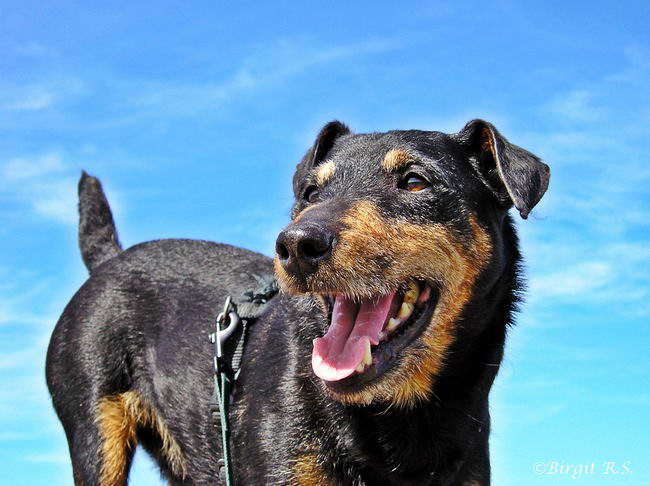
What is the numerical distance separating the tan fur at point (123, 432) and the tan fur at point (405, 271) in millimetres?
2395

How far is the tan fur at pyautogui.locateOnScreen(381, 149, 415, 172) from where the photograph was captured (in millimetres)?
4723

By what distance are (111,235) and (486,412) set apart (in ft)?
13.8

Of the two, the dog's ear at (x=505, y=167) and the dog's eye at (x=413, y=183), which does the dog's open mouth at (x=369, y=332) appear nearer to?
the dog's eye at (x=413, y=183)

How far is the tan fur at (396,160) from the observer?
4723mm

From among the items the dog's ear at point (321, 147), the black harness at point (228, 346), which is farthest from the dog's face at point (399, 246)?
the black harness at point (228, 346)

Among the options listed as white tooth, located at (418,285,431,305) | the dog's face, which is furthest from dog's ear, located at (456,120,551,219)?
white tooth, located at (418,285,431,305)

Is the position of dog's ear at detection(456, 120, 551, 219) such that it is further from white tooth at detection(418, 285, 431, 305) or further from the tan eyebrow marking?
the tan eyebrow marking

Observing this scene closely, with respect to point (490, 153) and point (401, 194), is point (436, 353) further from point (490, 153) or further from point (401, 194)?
point (490, 153)

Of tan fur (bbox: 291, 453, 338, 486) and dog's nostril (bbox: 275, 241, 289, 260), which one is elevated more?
dog's nostril (bbox: 275, 241, 289, 260)

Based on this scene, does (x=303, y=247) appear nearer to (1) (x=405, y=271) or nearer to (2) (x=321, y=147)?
(1) (x=405, y=271)

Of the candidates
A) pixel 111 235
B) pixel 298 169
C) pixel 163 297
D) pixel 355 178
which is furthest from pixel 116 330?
pixel 355 178

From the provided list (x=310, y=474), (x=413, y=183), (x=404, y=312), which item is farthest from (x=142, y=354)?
(x=413, y=183)

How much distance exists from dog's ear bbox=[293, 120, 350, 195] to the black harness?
845 mm

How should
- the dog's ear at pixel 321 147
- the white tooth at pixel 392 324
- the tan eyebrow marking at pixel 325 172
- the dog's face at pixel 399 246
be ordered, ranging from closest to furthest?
the dog's face at pixel 399 246, the white tooth at pixel 392 324, the tan eyebrow marking at pixel 325 172, the dog's ear at pixel 321 147
